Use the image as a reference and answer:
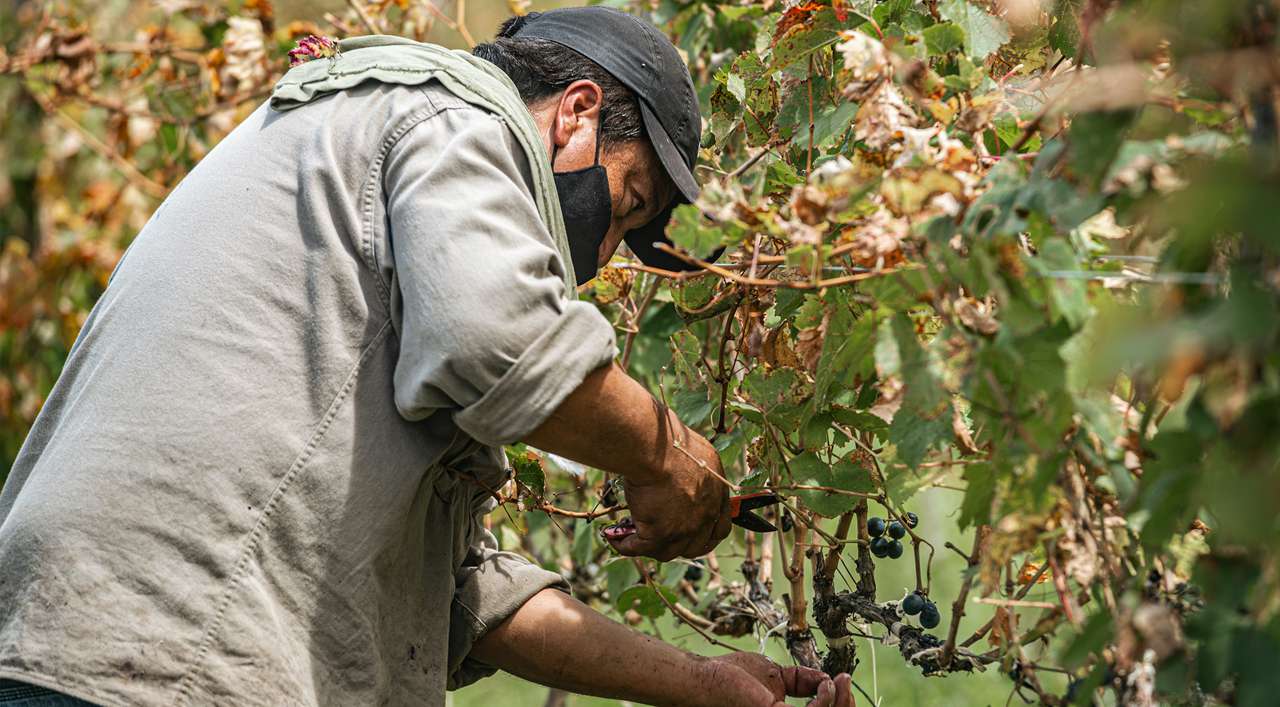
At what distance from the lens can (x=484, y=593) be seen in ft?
7.54

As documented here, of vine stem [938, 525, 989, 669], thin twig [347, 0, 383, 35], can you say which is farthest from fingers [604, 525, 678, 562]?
thin twig [347, 0, 383, 35]

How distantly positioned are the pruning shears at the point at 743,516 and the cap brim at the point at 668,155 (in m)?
0.52

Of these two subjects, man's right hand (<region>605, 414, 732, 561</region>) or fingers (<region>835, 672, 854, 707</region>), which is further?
fingers (<region>835, 672, 854, 707</region>)

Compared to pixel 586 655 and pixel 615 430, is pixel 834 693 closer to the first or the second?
pixel 586 655

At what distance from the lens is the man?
174 centimetres

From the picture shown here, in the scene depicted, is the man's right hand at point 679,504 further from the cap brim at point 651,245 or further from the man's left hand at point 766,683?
the cap brim at point 651,245

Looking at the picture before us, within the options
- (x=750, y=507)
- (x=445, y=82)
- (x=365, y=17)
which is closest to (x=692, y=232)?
(x=445, y=82)

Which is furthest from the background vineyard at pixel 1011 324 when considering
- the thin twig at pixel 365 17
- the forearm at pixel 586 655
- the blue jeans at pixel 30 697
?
the thin twig at pixel 365 17

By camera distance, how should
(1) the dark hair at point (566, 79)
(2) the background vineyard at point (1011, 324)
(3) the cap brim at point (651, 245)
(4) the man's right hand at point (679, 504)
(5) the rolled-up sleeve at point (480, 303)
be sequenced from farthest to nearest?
(3) the cap brim at point (651, 245) → (1) the dark hair at point (566, 79) → (4) the man's right hand at point (679, 504) → (5) the rolled-up sleeve at point (480, 303) → (2) the background vineyard at point (1011, 324)

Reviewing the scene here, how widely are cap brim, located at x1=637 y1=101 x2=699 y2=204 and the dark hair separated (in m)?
0.02

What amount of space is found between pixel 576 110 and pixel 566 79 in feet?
0.19

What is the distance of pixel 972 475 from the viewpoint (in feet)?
5.00

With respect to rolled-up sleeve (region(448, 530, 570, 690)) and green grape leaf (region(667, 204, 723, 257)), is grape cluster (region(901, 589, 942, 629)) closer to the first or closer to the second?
rolled-up sleeve (region(448, 530, 570, 690))

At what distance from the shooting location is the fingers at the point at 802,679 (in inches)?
87.6
